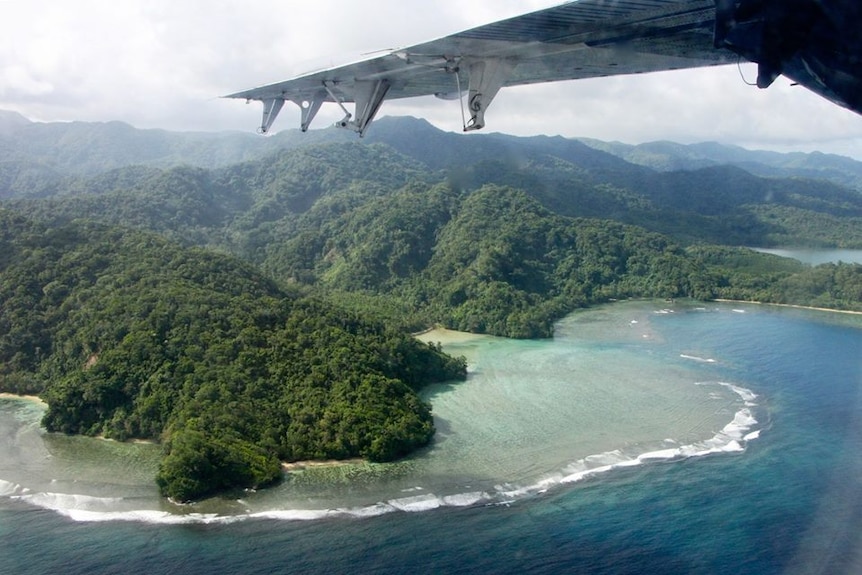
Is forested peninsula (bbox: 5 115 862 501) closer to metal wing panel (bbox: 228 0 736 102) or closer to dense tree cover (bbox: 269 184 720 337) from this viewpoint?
dense tree cover (bbox: 269 184 720 337)

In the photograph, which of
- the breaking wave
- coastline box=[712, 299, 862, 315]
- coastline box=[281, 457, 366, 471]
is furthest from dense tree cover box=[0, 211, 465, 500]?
coastline box=[712, 299, 862, 315]

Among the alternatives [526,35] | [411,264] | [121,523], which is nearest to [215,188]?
[411,264]

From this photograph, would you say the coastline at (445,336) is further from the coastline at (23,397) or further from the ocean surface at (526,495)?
the coastline at (23,397)

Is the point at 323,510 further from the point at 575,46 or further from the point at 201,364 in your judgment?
the point at 575,46

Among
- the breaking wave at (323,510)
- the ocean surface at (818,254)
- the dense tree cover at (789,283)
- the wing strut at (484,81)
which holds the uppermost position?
the wing strut at (484,81)

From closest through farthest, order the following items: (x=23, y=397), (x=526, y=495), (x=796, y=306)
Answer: (x=526, y=495), (x=23, y=397), (x=796, y=306)

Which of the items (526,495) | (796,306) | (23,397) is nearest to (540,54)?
(526,495)

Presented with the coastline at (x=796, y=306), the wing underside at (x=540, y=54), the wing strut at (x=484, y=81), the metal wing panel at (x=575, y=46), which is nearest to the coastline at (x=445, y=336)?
the coastline at (x=796, y=306)
